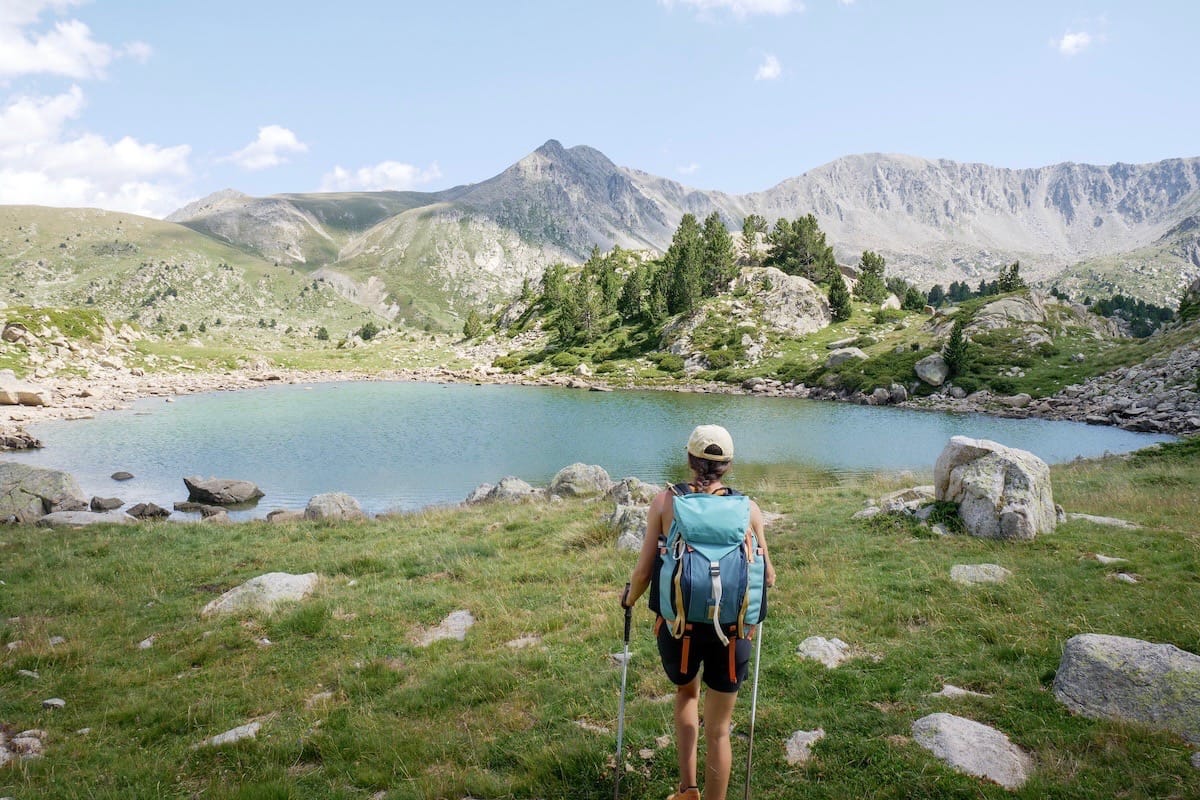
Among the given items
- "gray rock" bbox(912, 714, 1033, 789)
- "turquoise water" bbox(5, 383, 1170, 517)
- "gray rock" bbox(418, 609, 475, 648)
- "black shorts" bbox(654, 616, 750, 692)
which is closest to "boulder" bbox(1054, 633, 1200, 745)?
"gray rock" bbox(912, 714, 1033, 789)

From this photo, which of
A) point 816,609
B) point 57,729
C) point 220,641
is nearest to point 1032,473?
point 816,609

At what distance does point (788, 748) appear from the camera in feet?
22.9

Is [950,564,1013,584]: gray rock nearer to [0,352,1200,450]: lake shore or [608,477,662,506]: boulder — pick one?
[608,477,662,506]: boulder

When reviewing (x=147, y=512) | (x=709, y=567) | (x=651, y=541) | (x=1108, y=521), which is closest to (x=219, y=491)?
(x=147, y=512)

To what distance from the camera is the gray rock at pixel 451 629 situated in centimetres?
1119

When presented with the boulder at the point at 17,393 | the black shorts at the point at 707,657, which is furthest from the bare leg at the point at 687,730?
the boulder at the point at 17,393

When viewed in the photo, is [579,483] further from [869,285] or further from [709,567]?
[869,285]

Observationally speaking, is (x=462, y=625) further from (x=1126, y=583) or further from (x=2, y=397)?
(x=2, y=397)

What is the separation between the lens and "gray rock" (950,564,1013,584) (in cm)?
1174

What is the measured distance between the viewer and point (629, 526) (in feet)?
55.5

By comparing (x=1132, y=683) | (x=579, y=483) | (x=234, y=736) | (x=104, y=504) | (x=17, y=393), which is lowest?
(x=104, y=504)

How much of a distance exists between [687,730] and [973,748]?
3390 millimetres

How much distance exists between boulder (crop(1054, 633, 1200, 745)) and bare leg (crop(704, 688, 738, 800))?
189 inches

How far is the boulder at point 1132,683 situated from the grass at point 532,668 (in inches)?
11.2
